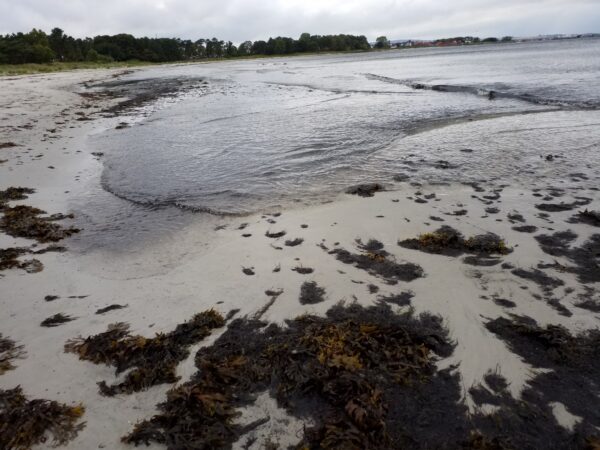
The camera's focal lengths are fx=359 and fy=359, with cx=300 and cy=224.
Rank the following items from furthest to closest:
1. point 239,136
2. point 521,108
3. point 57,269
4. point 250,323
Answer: point 521,108
point 239,136
point 57,269
point 250,323

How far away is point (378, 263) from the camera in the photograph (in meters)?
4.81

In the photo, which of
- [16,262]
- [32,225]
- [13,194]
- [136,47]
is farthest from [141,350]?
[136,47]

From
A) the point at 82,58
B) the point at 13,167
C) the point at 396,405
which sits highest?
the point at 82,58

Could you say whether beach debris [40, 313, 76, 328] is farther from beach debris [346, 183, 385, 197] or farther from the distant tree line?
the distant tree line

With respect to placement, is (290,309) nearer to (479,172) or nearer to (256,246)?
(256,246)

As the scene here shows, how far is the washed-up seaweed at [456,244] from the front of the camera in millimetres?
4971

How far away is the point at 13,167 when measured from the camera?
30.0 ft

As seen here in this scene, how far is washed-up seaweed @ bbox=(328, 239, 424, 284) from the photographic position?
455 centimetres

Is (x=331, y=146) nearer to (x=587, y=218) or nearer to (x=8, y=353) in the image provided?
(x=587, y=218)

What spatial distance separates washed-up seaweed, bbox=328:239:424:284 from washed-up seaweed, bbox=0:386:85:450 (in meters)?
3.33

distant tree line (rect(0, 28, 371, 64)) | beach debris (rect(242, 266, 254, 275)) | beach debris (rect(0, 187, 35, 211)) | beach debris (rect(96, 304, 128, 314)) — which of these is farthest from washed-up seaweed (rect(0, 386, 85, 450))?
distant tree line (rect(0, 28, 371, 64))

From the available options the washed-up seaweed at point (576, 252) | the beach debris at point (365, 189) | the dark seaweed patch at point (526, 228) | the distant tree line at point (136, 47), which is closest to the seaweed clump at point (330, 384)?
the washed-up seaweed at point (576, 252)

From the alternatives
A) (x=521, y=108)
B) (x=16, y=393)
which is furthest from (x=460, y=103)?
(x=16, y=393)

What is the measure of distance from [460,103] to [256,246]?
1754cm
